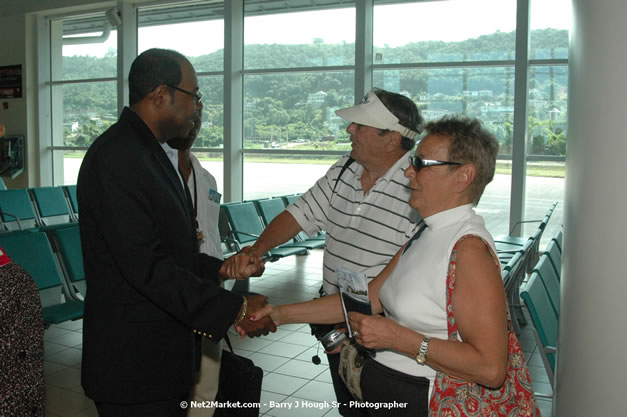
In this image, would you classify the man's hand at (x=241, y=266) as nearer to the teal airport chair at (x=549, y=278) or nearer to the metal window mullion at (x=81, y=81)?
the teal airport chair at (x=549, y=278)

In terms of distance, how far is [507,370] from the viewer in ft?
5.05

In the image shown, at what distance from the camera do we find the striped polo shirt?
238 cm

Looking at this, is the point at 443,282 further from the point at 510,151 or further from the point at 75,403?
the point at 510,151

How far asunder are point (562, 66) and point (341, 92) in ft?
11.7

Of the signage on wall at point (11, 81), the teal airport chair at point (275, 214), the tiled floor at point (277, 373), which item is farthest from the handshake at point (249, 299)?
the signage on wall at point (11, 81)

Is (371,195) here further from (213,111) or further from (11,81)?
(11,81)

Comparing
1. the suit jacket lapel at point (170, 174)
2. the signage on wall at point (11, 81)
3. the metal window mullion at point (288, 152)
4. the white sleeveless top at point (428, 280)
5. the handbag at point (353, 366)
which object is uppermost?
the signage on wall at point (11, 81)

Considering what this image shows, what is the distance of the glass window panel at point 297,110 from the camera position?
10.2 meters

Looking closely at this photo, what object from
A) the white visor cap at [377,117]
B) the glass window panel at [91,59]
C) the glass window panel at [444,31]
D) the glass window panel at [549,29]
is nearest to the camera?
the white visor cap at [377,117]

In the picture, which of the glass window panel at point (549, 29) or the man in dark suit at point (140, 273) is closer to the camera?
the man in dark suit at point (140, 273)

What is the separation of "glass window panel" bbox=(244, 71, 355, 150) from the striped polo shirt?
24.7ft

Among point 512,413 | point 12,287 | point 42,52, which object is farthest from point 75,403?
point 42,52

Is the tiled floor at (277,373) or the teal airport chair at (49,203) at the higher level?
the teal airport chair at (49,203)

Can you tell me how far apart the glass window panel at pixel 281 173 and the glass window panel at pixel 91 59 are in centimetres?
387
